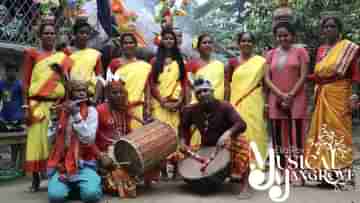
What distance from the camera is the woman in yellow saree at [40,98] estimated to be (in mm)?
5137

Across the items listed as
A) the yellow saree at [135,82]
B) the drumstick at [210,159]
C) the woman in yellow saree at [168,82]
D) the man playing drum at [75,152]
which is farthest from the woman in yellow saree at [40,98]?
the drumstick at [210,159]

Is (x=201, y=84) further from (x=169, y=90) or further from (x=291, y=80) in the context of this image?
(x=291, y=80)

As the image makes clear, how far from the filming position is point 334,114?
516 centimetres

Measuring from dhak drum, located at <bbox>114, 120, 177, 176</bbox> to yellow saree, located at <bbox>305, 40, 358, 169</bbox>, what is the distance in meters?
1.66

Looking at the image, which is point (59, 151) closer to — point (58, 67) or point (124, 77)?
point (58, 67)

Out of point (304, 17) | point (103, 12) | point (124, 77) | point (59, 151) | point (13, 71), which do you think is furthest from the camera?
point (304, 17)

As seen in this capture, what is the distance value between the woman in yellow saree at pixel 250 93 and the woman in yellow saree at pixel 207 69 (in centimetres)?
18

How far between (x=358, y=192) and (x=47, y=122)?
3.42 meters

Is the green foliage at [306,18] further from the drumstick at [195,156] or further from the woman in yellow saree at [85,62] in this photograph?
the drumstick at [195,156]

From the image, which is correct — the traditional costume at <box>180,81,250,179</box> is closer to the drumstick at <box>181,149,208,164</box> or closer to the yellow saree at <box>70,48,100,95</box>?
the drumstick at <box>181,149,208,164</box>

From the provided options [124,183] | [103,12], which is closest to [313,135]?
[124,183]

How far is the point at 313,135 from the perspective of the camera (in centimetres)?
536

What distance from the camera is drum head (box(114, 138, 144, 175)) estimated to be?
4.68m

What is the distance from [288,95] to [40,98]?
2770 mm
